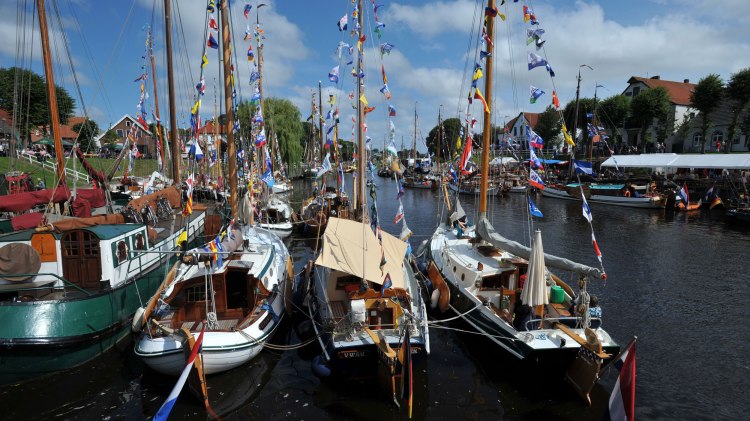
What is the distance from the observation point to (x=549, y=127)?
81188 mm

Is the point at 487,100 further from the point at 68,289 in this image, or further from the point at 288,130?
the point at 288,130

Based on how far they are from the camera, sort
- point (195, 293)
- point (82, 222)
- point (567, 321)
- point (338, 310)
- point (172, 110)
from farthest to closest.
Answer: point (172, 110), point (82, 222), point (338, 310), point (195, 293), point (567, 321)

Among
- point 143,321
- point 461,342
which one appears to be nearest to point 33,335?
point 143,321

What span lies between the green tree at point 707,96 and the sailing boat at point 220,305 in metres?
61.6

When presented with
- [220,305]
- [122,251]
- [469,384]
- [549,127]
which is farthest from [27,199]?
[549,127]

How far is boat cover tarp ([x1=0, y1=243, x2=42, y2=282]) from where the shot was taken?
11.8m

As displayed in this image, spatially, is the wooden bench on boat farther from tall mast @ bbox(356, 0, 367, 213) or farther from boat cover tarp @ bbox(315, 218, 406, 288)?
tall mast @ bbox(356, 0, 367, 213)

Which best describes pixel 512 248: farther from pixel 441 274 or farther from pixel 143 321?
pixel 143 321

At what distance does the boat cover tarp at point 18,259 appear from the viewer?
1177 cm

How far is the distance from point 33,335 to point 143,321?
243 cm

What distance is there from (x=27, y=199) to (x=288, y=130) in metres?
47.7

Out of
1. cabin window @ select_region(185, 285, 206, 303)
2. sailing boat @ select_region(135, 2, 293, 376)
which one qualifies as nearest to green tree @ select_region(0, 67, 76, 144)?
sailing boat @ select_region(135, 2, 293, 376)

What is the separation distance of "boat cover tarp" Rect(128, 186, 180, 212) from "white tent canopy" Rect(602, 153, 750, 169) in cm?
3261

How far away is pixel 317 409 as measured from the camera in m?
10.4
